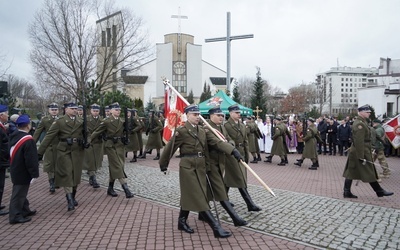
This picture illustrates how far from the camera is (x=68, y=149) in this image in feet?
24.3

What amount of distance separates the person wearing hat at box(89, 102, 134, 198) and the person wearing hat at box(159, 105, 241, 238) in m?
2.60

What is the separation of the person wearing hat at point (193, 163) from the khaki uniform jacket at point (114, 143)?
→ 2.60 meters

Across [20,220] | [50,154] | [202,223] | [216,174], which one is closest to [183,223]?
[202,223]

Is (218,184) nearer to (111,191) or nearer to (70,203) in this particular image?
(70,203)

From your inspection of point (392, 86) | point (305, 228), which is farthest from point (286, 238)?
point (392, 86)

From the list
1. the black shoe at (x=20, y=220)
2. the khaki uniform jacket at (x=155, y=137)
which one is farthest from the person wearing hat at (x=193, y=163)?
the khaki uniform jacket at (x=155, y=137)

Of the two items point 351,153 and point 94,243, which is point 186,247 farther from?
point 351,153

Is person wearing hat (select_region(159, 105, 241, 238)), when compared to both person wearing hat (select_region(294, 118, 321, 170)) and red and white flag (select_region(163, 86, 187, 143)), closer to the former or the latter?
red and white flag (select_region(163, 86, 187, 143))

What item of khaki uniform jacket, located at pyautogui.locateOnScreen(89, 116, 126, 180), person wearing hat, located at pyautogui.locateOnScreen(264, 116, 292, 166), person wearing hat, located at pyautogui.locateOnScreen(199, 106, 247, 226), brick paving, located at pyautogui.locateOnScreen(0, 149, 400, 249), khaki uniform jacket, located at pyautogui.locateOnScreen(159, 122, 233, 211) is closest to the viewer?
brick paving, located at pyautogui.locateOnScreen(0, 149, 400, 249)

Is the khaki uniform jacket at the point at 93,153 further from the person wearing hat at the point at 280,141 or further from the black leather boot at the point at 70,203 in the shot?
the person wearing hat at the point at 280,141

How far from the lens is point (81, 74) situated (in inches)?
919

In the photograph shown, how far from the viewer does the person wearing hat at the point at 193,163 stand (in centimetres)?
553

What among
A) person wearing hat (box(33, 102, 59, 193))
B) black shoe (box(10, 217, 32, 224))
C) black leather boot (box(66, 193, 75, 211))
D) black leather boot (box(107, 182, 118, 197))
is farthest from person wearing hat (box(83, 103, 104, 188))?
black shoe (box(10, 217, 32, 224))

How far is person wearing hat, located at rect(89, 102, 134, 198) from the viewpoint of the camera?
8.12 meters
